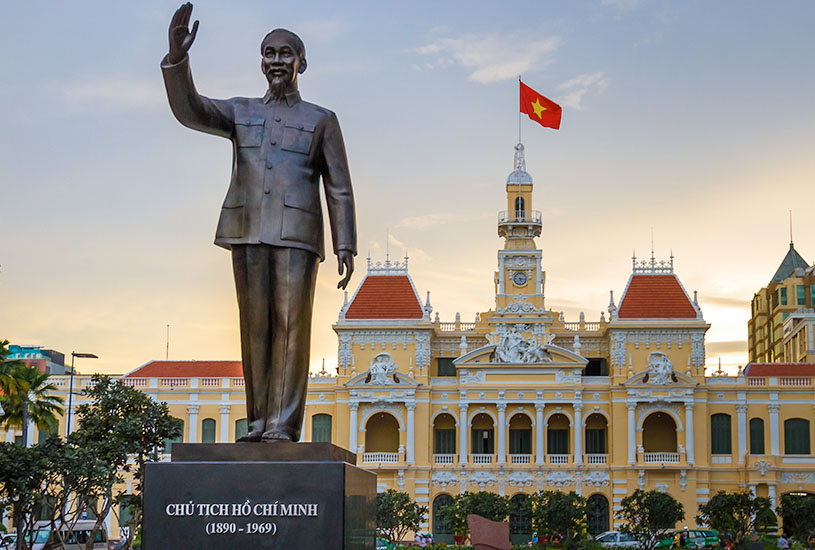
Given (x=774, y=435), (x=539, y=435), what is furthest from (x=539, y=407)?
(x=774, y=435)

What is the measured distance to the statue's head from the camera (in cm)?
936

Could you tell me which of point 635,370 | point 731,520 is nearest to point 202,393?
point 635,370

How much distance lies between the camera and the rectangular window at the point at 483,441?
2265 inches

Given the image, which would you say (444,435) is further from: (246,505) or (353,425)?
(246,505)

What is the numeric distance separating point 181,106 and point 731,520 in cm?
3174

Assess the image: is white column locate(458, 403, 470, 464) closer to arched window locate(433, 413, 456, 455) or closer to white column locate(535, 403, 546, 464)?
arched window locate(433, 413, 456, 455)

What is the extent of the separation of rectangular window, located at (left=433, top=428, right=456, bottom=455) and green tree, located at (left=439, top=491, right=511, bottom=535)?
11.2m

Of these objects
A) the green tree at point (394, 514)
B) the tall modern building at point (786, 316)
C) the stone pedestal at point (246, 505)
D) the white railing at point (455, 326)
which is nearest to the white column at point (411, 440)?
the white railing at point (455, 326)

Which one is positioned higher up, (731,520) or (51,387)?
(51,387)

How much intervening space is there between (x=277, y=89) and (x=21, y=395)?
34.7 metres

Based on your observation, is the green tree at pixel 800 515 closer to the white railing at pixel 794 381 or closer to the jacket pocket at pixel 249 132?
the white railing at pixel 794 381

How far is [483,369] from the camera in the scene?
55562mm

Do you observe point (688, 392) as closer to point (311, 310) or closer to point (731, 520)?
point (731, 520)

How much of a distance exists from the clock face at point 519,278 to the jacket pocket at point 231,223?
49360 mm
